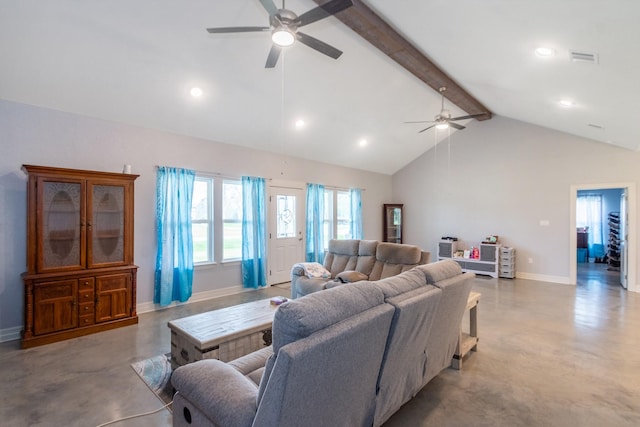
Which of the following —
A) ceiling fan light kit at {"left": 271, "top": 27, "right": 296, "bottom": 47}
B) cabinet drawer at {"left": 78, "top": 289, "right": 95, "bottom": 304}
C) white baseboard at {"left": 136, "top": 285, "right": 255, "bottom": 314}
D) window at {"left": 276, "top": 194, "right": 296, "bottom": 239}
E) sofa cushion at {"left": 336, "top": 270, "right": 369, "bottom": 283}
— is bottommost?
white baseboard at {"left": 136, "top": 285, "right": 255, "bottom": 314}

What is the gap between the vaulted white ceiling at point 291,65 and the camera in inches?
110

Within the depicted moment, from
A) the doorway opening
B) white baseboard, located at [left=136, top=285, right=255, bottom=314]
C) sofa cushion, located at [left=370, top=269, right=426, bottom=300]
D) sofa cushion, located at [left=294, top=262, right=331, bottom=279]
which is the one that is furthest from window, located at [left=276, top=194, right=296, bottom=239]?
the doorway opening

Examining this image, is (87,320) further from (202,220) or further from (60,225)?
(202,220)

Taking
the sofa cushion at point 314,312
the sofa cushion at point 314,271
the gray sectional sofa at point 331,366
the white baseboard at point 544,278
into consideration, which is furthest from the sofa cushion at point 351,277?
the white baseboard at point 544,278

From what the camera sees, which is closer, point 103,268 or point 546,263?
point 103,268

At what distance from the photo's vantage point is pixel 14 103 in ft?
11.7

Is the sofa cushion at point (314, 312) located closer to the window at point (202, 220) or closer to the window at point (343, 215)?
the window at point (202, 220)

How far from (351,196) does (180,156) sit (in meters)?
4.24

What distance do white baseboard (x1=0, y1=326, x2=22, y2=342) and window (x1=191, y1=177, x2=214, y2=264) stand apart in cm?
215

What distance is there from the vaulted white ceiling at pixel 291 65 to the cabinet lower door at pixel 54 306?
2142 mm

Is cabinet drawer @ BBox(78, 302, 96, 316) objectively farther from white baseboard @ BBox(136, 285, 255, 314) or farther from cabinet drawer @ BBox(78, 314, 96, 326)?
white baseboard @ BBox(136, 285, 255, 314)

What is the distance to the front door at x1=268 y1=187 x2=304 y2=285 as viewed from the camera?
6.18 meters

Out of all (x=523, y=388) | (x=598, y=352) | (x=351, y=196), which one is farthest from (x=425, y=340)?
(x=351, y=196)

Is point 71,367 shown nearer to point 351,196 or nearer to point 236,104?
point 236,104
